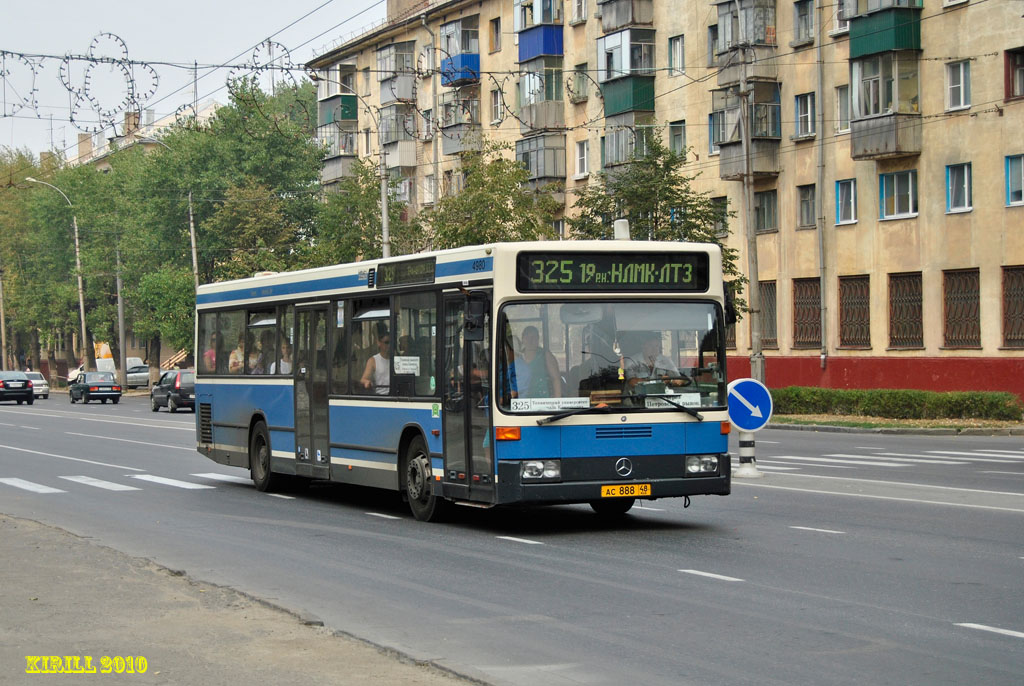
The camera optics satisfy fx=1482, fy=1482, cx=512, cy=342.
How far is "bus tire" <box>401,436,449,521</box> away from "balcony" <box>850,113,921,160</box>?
27.0 m

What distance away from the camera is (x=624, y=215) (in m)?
39.5

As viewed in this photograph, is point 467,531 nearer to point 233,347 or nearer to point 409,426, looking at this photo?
point 409,426

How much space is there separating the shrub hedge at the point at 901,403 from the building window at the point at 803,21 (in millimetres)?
11507

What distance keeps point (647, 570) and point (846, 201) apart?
1286 inches

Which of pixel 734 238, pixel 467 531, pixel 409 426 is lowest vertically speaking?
pixel 467 531

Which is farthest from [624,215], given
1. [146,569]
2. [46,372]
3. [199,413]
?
[46,372]

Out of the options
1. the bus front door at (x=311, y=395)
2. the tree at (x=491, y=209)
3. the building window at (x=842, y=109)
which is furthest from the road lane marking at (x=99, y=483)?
the building window at (x=842, y=109)

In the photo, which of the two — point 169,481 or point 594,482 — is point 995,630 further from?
point 169,481

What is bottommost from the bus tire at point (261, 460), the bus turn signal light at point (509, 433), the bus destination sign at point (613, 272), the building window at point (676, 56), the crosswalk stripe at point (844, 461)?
the crosswalk stripe at point (844, 461)

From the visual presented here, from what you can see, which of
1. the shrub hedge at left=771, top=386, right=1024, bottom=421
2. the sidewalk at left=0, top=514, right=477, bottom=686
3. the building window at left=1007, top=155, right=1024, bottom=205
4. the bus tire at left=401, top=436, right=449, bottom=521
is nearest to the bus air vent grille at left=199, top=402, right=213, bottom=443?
the bus tire at left=401, top=436, right=449, bottom=521

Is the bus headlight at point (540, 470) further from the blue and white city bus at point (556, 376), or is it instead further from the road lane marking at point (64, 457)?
the road lane marking at point (64, 457)

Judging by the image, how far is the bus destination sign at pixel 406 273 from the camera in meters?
14.7

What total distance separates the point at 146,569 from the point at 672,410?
495 cm

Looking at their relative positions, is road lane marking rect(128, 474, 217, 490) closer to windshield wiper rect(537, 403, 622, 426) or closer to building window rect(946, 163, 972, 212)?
windshield wiper rect(537, 403, 622, 426)
